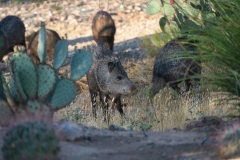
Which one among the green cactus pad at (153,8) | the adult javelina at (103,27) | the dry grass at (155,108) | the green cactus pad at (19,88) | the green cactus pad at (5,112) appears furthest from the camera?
the adult javelina at (103,27)

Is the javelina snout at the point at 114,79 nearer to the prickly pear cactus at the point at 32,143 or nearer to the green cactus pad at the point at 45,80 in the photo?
the green cactus pad at the point at 45,80

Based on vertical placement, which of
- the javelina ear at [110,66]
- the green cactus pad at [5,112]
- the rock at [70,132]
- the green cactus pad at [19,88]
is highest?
the green cactus pad at [19,88]

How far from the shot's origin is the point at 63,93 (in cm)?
470

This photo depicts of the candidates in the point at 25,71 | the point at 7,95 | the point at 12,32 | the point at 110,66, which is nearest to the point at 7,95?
the point at 7,95

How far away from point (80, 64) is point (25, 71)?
0.51 meters

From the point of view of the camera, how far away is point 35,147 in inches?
138

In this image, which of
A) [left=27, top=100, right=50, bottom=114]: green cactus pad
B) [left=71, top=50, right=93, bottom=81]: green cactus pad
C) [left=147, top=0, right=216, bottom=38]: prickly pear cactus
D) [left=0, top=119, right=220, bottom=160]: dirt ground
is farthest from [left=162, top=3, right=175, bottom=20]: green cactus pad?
[left=0, top=119, right=220, bottom=160]: dirt ground

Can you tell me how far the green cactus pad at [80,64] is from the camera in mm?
4777

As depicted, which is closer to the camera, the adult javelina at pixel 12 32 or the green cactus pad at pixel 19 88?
the green cactus pad at pixel 19 88

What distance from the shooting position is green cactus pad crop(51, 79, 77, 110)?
4684 millimetres

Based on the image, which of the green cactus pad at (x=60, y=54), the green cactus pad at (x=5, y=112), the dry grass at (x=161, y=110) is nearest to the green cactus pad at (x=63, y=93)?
the green cactus pad at (x=60, y=54)

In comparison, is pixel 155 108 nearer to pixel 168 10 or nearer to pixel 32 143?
pixel 168 10

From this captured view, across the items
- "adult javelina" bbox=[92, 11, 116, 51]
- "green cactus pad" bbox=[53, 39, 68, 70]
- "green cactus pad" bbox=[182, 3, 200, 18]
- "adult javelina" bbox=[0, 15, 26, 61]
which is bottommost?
"adult javelina" bbox=[0, 15, 26, 61]

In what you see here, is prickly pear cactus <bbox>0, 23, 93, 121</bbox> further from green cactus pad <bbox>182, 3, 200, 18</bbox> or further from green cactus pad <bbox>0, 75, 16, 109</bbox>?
green cactus pad <bbox>182, 3, 200, 18</bbox>
